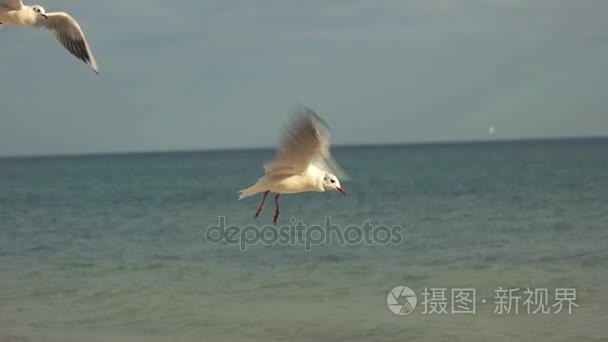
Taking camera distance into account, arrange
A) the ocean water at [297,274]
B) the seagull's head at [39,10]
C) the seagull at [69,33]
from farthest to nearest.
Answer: the ocean water at [297,274]
the seagull at [69,33]
the seagull's head at [39,10]

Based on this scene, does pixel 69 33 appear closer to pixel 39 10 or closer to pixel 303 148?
pixel 39 10

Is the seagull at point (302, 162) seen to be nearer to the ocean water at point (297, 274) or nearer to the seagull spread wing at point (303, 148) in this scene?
the seagull spread wing at point (303, 148)

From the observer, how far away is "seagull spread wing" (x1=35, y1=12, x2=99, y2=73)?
10.9m

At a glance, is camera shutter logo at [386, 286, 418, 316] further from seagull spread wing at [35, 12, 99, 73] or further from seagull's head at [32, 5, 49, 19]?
seagull's head at [32, 5, 49, 19]

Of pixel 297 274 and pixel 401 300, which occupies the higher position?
pixel 297 274

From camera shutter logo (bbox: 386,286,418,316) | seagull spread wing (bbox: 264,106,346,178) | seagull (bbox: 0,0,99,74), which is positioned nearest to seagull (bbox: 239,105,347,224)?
seagull spread wing (bbox: 264,106,346,178)

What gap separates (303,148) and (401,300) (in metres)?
5.78

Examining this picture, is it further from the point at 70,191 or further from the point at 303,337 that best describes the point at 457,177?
the point at 303,337

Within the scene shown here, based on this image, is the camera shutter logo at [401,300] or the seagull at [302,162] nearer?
the seagull at [302,162]

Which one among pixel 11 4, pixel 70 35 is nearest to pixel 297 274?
pixel 70 35

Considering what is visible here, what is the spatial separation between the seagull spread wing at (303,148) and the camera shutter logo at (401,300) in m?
4.62

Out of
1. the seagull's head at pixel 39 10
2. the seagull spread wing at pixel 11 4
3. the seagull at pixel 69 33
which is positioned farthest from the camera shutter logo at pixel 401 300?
the seagull spread wing at pixel 11 4

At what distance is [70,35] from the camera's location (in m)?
11.0

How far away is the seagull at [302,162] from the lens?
798 cm
